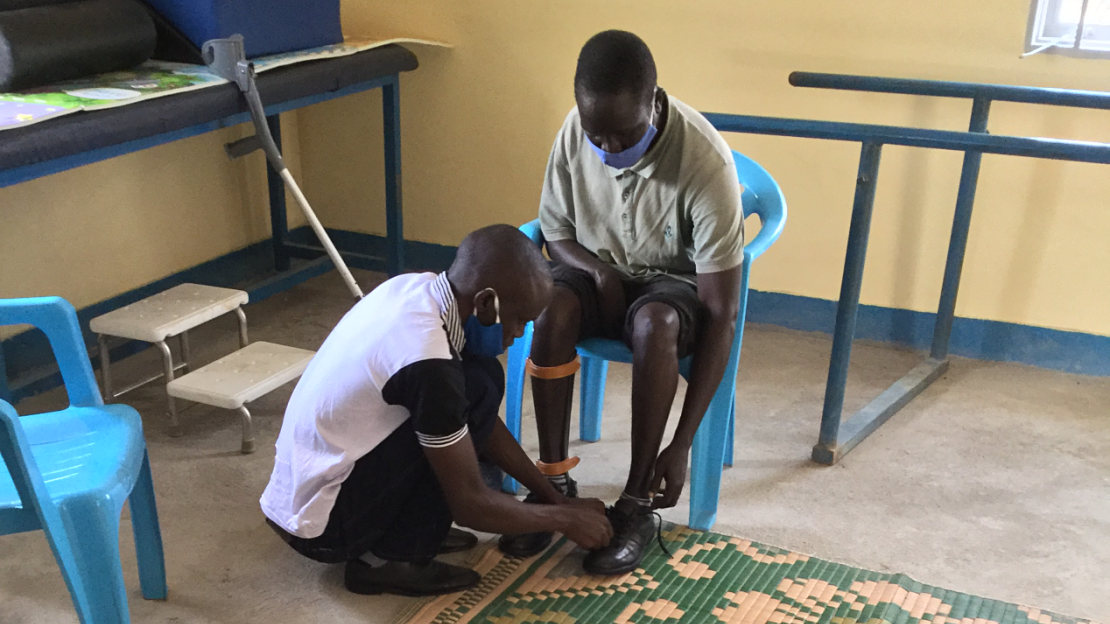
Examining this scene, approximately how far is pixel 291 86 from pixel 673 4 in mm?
1303

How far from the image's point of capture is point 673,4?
3.42 metres

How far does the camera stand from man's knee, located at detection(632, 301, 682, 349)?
207 cm

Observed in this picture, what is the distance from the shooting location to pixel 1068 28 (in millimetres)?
3066

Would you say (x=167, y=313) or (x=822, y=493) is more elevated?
(x=167, y=313)

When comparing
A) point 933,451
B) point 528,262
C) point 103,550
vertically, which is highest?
point 528,262

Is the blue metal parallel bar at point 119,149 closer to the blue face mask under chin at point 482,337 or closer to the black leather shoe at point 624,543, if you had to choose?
the blue face mask under chin at point 482,337

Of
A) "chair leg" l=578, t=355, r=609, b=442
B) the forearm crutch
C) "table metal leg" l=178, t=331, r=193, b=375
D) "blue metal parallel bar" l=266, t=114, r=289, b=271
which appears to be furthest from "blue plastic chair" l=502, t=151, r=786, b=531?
"blue metal parallel bar" l=266, t=114, r=289, b=271

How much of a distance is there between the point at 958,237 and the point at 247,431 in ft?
7.04

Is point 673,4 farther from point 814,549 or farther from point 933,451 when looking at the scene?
point 814,549

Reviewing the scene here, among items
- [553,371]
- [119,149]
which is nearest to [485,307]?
[553,371]

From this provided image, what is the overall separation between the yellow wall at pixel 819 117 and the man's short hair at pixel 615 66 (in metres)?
1.49

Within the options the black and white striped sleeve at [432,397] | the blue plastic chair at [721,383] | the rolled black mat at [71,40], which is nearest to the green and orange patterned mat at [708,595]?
the blue plastic chair at [721,383]

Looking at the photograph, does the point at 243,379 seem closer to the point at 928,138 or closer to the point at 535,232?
the point at 535,232

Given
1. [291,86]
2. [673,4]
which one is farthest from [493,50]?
[291,86]
